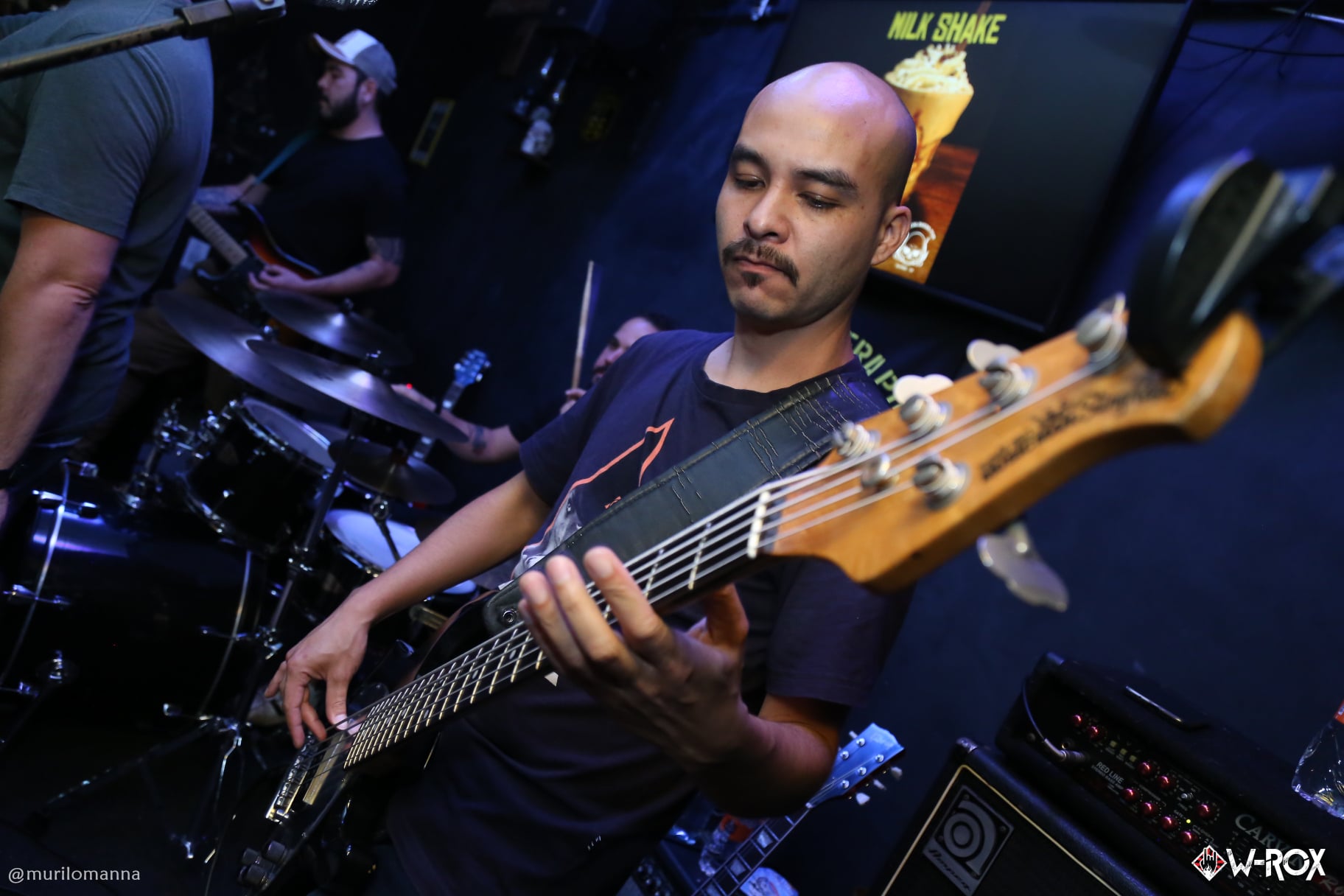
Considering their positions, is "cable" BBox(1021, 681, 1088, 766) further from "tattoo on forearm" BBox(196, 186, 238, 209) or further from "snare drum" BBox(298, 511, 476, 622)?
"tattoo on forearm" BBox(196, 186, 238, 209)

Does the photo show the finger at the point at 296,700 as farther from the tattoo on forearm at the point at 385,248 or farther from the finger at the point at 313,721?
the tattoo on forearm at the point at 385,248

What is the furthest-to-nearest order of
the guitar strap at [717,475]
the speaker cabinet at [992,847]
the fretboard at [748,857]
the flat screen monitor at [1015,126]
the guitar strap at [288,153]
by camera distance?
1. the guitar strap at [288,153]
2. the flat screen monitor at [1015,126]
3. the fretboard at [748,857]
4. the speaker cabinet at [992,847]
5. the guitar strap at [717,475]

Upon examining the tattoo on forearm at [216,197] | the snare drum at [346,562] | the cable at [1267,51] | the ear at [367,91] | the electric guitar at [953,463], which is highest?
the cable at [1267,51]

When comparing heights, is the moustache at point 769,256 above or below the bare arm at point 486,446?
above

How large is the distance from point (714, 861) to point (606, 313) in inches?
107

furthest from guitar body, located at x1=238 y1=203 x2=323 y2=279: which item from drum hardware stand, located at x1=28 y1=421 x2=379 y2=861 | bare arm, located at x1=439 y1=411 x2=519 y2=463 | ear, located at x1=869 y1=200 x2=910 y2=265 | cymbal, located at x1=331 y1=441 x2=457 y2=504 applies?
ear, located at x1=869 y1=200 x2=910 y2=265

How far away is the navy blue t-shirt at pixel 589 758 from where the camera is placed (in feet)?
4.04

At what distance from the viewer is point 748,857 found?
2.34m

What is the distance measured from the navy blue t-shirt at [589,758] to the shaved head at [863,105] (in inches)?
15.6

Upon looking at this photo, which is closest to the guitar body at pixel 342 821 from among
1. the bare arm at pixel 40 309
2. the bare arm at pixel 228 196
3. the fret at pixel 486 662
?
the fret at pixel 486 662

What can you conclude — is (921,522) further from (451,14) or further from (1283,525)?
(451,14)

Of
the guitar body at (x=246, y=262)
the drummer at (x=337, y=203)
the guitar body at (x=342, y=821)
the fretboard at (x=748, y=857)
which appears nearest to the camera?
the guitar body at (x=342, y=821)

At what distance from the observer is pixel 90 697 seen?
98.7 inches

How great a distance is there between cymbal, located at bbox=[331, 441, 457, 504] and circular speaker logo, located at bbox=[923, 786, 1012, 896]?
7.25 ft
